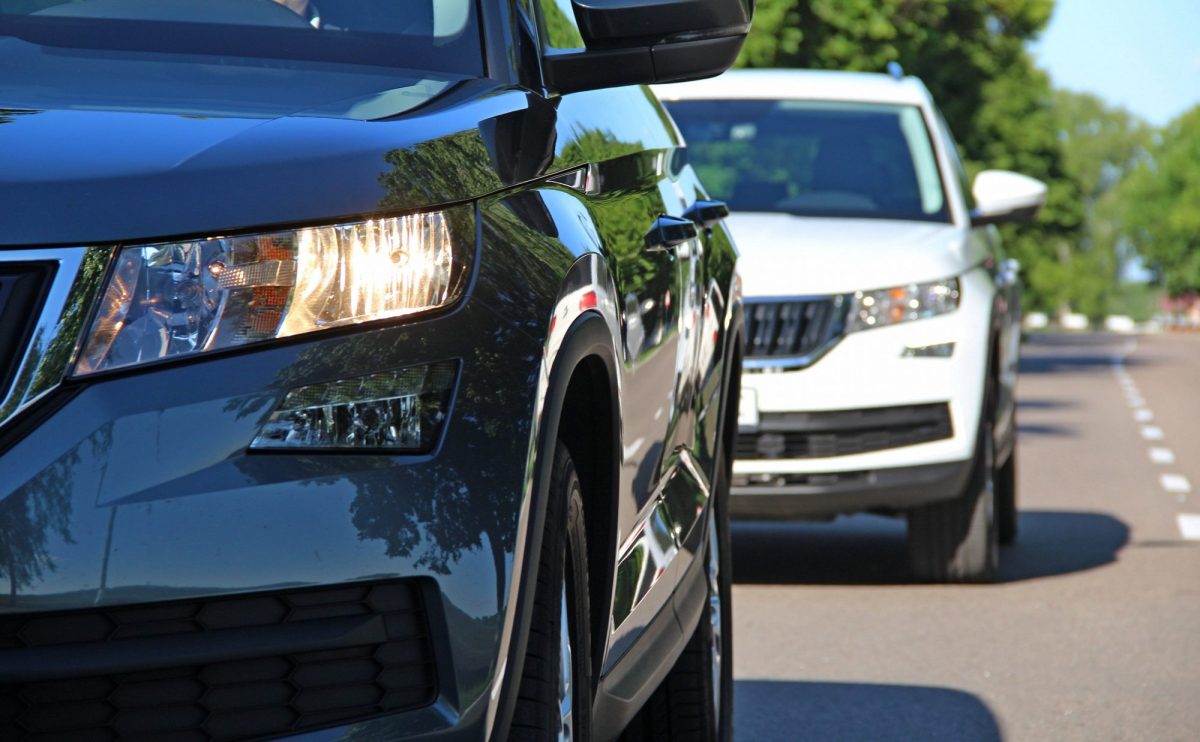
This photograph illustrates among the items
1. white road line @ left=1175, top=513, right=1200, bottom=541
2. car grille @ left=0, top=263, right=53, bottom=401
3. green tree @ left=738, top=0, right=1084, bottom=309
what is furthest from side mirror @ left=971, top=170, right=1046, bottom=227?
green tree @ left=738, top=0, right=1084, bottom=309

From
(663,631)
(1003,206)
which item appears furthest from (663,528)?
(1003,206)

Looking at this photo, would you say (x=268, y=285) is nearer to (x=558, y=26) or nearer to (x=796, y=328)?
(x=558, y=26)

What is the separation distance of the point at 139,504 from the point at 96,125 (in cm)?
53

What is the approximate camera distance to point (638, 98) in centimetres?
439

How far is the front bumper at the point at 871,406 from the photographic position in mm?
8031

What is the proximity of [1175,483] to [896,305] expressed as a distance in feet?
18.7

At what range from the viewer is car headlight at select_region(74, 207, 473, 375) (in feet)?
7.84

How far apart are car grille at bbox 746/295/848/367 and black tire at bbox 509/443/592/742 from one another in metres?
5.18

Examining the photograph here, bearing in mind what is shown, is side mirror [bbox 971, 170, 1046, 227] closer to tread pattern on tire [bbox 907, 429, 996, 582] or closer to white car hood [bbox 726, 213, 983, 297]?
white car hood [bbox 726, 213, 983, 297]

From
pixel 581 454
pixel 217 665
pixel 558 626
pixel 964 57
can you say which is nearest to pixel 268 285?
pixel 217 665

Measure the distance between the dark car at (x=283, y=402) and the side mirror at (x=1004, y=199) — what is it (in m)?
6.37

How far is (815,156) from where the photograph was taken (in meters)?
9.41

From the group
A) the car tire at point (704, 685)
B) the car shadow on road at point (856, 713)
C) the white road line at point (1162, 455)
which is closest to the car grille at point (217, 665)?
the car tire at point (704, 685)

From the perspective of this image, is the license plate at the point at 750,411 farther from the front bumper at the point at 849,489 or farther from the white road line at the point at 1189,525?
the white road line at the point at 1189,525
